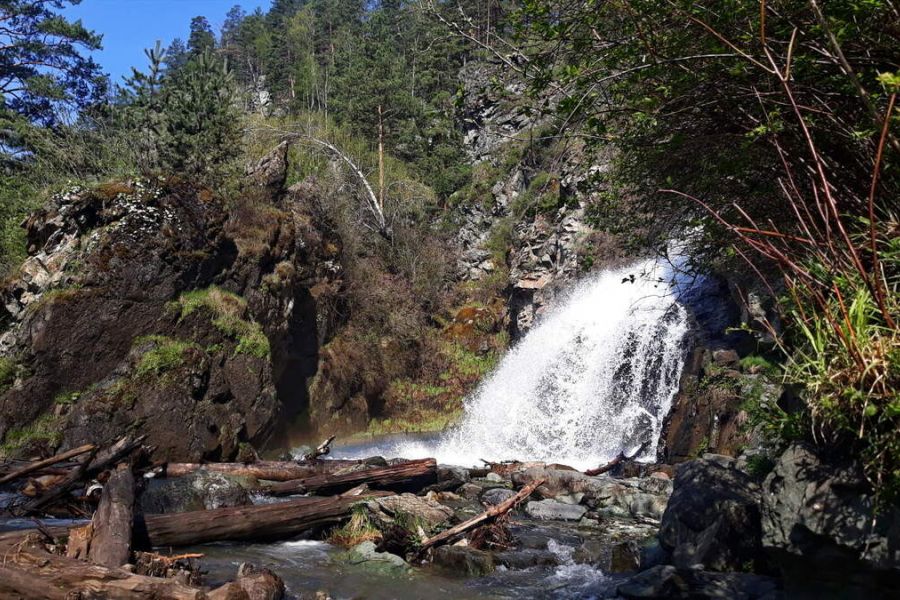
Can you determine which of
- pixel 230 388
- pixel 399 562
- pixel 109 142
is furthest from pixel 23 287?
pixel 399 562

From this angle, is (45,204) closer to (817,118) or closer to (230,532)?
(230,532)

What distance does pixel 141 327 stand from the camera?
14422 mm

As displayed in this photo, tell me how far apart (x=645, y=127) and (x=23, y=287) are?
13975 mm

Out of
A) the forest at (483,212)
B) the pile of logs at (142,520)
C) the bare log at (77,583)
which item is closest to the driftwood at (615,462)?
the forest at (483,212)

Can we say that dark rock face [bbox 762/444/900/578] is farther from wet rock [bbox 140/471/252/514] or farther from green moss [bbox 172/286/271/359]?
green moss [bbox 172/286/271/359]

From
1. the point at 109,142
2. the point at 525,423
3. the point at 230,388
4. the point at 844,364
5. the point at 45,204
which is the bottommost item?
the point at 525,423

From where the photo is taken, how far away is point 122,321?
14.2 m

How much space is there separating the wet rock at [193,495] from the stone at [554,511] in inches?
171

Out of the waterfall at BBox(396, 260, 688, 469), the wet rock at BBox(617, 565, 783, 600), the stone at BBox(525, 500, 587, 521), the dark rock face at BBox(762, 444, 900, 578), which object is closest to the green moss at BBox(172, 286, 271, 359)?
the waterfall at BBox(396, 260, 688, 469)

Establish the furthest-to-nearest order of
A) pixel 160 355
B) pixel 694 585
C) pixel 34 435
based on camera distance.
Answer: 1. pixel 160 355
2. pixel 34 435
3. pixel 694 585

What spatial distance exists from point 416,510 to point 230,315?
30.3ft

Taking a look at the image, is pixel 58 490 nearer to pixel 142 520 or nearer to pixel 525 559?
pixel 142 520

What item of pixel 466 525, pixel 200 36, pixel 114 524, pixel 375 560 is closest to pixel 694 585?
pixel 466 525

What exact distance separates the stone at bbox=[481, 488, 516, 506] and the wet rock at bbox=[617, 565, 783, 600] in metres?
5.34
